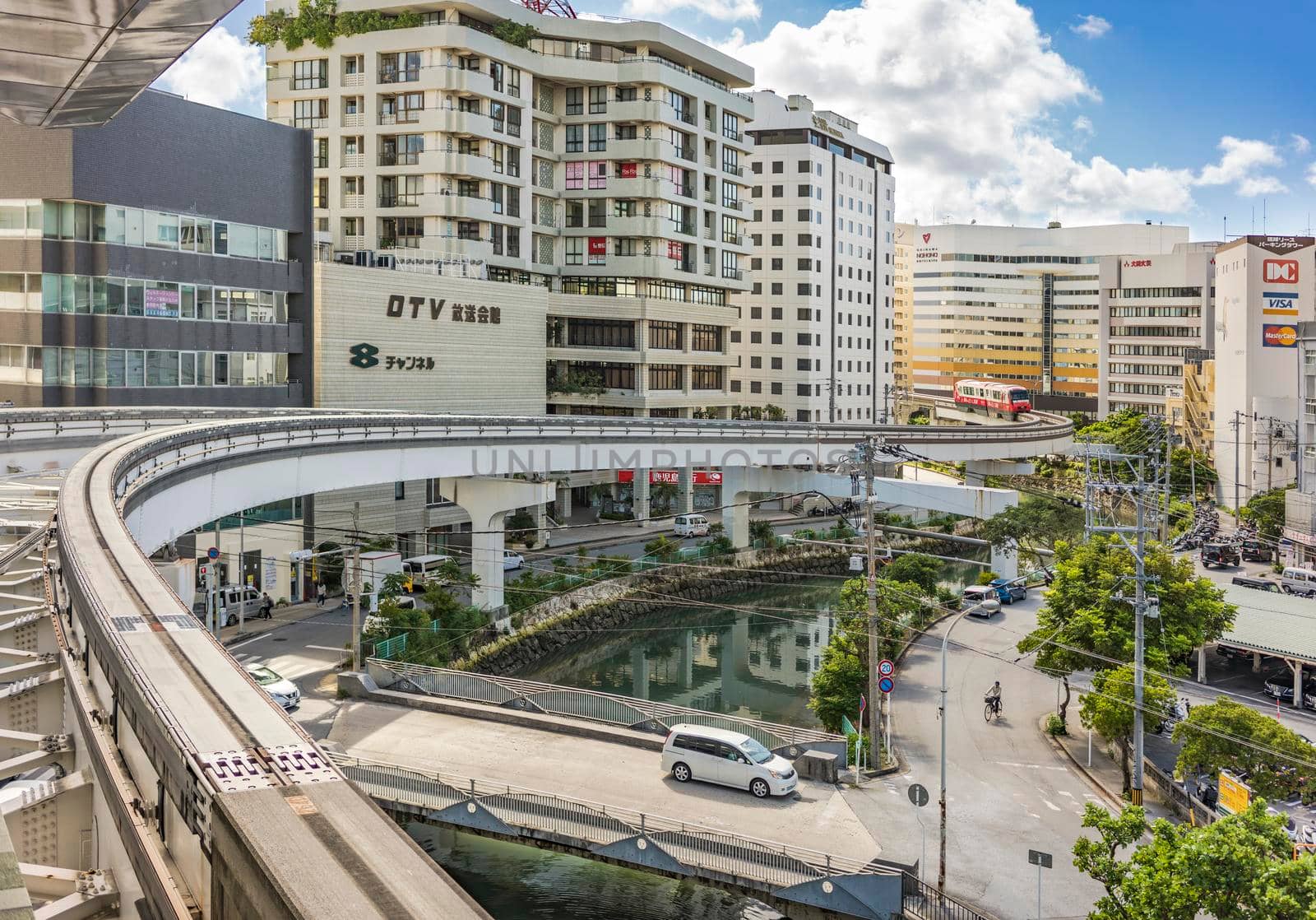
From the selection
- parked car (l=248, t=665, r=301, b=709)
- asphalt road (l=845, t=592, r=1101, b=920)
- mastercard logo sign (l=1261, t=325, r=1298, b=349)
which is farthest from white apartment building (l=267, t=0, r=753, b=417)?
mastercard logo sign (l=1261, t=325, r=1298, b=349)

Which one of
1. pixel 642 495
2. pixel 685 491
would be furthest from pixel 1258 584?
pixel 642 495

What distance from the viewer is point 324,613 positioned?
3869cm

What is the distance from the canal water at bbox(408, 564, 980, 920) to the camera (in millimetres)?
20906

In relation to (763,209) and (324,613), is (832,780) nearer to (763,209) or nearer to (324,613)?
(324,613)

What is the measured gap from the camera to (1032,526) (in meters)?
52.1

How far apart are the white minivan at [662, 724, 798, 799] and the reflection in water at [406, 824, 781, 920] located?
198 cm

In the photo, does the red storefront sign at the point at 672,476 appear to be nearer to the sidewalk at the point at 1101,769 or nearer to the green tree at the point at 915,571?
the green tree at the point at 915,571

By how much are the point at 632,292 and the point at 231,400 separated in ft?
91.7

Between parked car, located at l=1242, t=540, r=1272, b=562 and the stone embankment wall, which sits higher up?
parked car, located at l=1242, t=540, r=1272, b=562

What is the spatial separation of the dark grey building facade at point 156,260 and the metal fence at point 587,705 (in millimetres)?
15245

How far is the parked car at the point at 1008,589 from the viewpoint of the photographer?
4631 cm

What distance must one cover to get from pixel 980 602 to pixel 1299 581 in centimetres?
1294

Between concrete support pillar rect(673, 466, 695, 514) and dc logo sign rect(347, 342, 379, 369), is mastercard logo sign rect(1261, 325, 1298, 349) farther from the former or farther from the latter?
dc logo sign rect(347, 342, 379, 369)

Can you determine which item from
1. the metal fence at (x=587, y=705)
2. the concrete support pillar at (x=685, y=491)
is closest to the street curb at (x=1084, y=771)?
the metal fence at (x=587, y=705)
